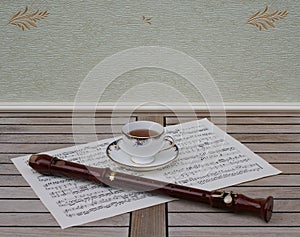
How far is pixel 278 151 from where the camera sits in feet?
3.80

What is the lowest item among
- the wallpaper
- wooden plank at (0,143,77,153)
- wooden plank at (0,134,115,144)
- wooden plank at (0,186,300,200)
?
wooden plank at (0,186,300,200)

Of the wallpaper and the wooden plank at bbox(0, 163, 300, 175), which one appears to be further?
the wallpaper

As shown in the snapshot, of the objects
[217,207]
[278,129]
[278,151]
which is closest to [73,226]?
[217,207]

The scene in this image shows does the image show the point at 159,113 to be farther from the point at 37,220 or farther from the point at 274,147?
the point at 37,220

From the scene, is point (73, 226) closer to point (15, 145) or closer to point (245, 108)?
point (15, 145)

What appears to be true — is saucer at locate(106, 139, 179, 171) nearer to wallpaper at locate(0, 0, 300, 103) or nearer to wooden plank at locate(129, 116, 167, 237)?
wooden plank at locate(129, 116, 167, 237)

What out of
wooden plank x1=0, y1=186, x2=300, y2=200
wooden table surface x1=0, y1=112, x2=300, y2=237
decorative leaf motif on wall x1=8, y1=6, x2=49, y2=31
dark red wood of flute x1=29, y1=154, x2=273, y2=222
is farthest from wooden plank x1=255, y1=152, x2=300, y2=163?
decorative leaf motif on wall x1=8, y1=6, x2=49, y2=31

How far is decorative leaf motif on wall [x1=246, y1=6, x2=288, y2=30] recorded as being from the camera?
1355 millimetres

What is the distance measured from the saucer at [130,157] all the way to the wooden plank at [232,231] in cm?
18

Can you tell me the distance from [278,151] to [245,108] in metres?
0.28

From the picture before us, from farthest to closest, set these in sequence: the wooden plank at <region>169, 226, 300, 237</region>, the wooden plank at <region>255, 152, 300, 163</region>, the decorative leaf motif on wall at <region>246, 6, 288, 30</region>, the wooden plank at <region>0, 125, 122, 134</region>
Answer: the decorative leaf motif on wall at <region>246, 6, 288, 30</region>
the wooden plank at <region>0, 125, 122, 134</region>
the wooden plank at <region>255, 152, 300, 163</region>
the wooden plank at <region>169, 226, 300, 237</region>

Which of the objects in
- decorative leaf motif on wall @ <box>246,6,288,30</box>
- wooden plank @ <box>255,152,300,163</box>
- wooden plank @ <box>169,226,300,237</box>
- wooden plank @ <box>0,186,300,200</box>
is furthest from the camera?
decorative leaf motif on wall @ <box>246,6,288,30</box>

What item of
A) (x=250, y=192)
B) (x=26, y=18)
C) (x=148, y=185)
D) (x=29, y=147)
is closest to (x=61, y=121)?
(x=29, y=147)

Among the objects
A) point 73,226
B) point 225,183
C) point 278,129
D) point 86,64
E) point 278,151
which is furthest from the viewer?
point 86,64
